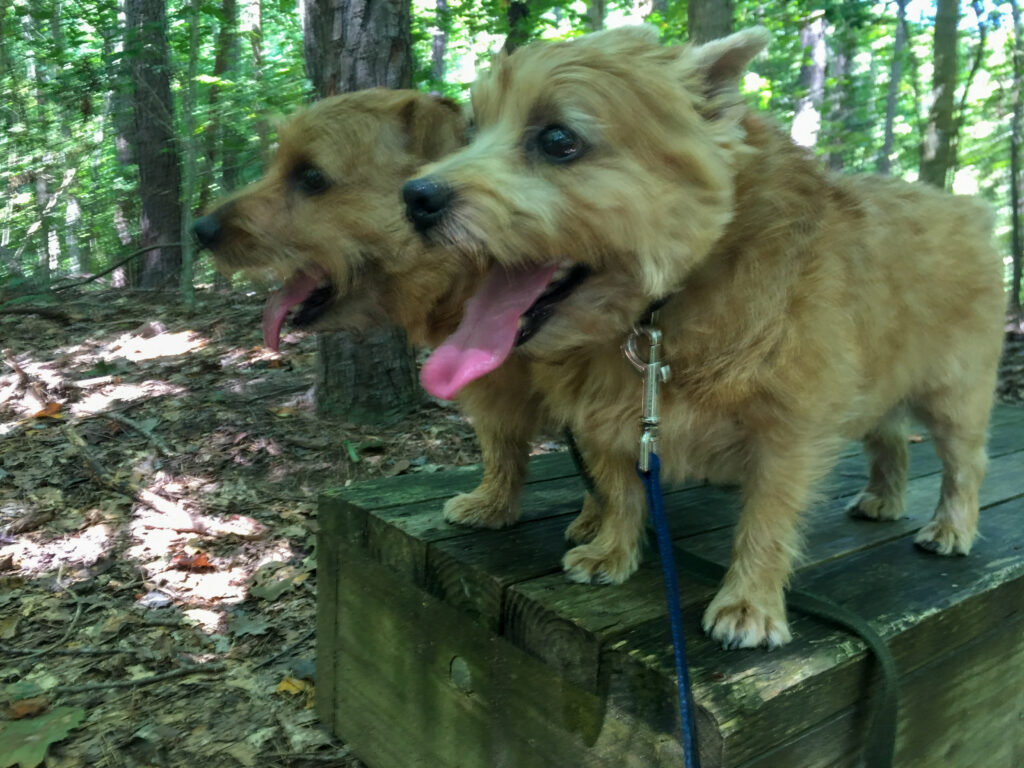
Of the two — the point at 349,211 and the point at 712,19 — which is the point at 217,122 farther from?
the point at 349,211

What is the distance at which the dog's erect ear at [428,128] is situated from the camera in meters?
2.81

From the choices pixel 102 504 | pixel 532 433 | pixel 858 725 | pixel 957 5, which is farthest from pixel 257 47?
pixel 858 725

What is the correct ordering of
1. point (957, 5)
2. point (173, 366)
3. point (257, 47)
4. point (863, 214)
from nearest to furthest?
point (863, 214) < point (173, 366) < point (957, 5) < point (257, 47)

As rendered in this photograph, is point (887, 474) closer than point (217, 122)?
Yes

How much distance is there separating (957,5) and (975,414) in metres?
7.54

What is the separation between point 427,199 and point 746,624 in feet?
4.02

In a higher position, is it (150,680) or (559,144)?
(559,144)

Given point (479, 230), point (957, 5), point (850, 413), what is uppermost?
point (957, 5)

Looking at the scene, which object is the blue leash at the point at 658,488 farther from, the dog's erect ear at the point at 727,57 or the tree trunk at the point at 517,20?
the tree trunk at the point at 517,20

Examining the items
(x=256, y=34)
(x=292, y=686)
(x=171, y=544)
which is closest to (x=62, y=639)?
(x=171, y=544)

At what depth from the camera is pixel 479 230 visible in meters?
1.79

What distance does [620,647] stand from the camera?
6.16ft

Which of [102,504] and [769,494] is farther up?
[769,494]

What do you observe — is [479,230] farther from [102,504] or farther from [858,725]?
[102,504]
